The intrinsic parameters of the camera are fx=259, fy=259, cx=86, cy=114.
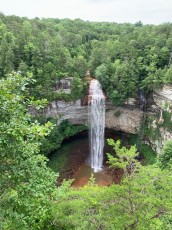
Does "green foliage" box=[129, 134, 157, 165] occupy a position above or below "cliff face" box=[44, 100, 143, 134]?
below

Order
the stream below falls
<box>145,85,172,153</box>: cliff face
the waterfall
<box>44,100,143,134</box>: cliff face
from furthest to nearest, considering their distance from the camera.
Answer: the waterfall
<box>44,100,143,134</box>: cliff face
<box>145,85,172,153</box>: cliff face
the stream below falls

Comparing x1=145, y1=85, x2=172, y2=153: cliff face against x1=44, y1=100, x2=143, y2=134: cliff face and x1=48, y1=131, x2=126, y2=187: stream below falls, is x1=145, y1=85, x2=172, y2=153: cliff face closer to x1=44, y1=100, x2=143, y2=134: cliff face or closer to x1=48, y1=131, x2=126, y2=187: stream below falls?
x1=44, y1=100, x2=143, y2=134: cliff face

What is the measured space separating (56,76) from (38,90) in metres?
2.37

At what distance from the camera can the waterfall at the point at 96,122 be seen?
2756 centimetres

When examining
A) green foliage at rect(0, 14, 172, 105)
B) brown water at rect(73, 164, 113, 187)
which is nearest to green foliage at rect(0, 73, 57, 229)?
brown water at rect(73, 164, 113, 187)

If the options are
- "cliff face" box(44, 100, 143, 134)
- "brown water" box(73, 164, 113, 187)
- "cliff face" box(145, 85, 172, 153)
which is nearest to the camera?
"brown water" box(73, 164, 113, 187)

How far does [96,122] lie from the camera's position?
2848 cm

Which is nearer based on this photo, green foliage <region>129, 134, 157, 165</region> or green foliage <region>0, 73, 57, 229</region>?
green foliage <region>0, 73, 57, 229</region>

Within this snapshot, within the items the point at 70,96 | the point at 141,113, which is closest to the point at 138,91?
the point at 141,113

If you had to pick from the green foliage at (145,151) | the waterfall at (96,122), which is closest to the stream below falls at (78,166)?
the waterfall at (96,122)

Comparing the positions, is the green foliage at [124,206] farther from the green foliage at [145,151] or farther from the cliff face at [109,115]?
the cliff face at [109,115]

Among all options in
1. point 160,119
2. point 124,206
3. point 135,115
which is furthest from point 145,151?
point 124,206

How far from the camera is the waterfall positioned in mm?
27562

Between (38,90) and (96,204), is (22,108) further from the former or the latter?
(38,90)
